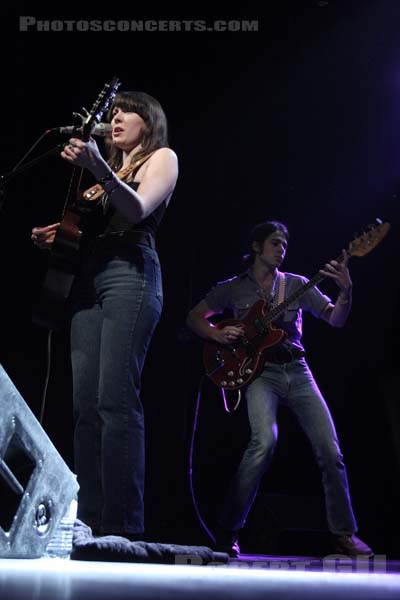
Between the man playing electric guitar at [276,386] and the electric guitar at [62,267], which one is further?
the man playing electric guitar at [276,386]

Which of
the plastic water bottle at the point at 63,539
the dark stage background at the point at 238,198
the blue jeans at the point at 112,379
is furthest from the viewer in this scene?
the dark stage background at the point at 238,198

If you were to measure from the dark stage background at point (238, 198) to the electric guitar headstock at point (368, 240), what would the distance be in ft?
3.23

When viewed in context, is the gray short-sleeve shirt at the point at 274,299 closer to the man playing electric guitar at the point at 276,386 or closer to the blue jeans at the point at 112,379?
the man playing electric guitar at the point at 276,386

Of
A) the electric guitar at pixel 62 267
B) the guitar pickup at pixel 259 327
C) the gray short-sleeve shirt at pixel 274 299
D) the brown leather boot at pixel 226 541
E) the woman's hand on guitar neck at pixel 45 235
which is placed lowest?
the brown leather boot at pixel 226 541

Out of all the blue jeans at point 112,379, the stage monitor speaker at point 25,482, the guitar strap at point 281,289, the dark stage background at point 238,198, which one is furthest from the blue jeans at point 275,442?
the stage monitor speaker at point 25,482

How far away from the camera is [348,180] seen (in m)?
5.14

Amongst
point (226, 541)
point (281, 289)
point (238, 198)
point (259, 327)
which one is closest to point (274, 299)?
point (281, 289)

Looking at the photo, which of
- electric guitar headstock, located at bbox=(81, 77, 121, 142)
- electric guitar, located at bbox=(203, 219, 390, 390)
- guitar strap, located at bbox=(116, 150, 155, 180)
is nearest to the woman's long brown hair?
guitar strap, located at bbox=(116, 150, 155, 180)

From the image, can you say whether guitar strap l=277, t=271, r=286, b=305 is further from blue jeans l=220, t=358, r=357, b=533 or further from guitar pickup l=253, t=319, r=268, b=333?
blue jeans l=220, t=358, r=357, b=533

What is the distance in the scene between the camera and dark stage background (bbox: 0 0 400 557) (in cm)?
447

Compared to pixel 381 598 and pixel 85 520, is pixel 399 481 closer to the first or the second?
pixel 85 520

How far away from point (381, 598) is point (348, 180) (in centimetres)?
452

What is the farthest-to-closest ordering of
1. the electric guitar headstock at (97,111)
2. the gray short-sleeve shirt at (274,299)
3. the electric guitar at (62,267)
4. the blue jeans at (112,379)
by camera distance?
the gray short-sleeve shirt at (274,299)
the electric guitar at (62,267)
the electric guitar headstock at (97,111)
the blue jeans at (112,379)

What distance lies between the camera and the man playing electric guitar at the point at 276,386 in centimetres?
349
